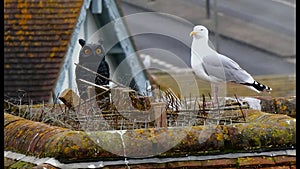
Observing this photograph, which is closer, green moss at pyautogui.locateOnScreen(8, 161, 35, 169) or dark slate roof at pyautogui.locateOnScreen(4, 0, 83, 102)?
green moss at pyautogui.locateOnScreen(8, 161, 35, 169)

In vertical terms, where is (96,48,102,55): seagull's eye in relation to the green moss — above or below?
above

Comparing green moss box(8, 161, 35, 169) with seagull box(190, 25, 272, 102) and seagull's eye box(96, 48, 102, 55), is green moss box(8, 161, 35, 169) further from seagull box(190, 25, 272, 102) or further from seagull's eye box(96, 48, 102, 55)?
seagull's eye box(96, 48, 102, 55)

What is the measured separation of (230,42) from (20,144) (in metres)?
25.9

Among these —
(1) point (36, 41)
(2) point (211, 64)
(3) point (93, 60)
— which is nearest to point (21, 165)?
(2) point (211, 64)

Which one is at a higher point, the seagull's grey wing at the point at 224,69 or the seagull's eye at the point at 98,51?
the seagull's eye at the point at 98,51

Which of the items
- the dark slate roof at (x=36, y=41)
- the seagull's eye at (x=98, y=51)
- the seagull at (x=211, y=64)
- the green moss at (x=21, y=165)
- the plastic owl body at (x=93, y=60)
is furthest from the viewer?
the dark slate roof at (x=36, y=41)

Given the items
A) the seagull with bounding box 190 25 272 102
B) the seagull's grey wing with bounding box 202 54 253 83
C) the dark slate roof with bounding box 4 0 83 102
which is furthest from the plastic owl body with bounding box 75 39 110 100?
the dark slate roof with bounding box 4 0 83 102

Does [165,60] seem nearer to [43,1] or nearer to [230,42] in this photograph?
[230,42]

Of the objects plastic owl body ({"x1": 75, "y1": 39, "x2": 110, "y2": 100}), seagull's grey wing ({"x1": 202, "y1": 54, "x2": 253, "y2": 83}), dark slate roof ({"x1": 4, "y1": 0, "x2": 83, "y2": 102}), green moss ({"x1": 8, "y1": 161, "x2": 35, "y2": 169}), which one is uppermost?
dark slate roof ({"x1": 4, "y1": 0, "x2": 83, "y2": 102})

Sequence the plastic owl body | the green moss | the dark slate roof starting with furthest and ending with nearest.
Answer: the dark slate roof → the plastic owl body → the green moss

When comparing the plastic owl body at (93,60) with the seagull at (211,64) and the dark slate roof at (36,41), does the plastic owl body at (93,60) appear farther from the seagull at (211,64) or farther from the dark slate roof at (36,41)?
the dark slate roof at (36,41)

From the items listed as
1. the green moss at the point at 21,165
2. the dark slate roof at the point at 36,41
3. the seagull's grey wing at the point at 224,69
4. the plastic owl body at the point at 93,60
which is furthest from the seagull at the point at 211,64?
the dark slate roof at the point at 36,41

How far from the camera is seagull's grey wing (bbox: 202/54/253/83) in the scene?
240 inches

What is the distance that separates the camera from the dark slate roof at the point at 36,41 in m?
11.3
